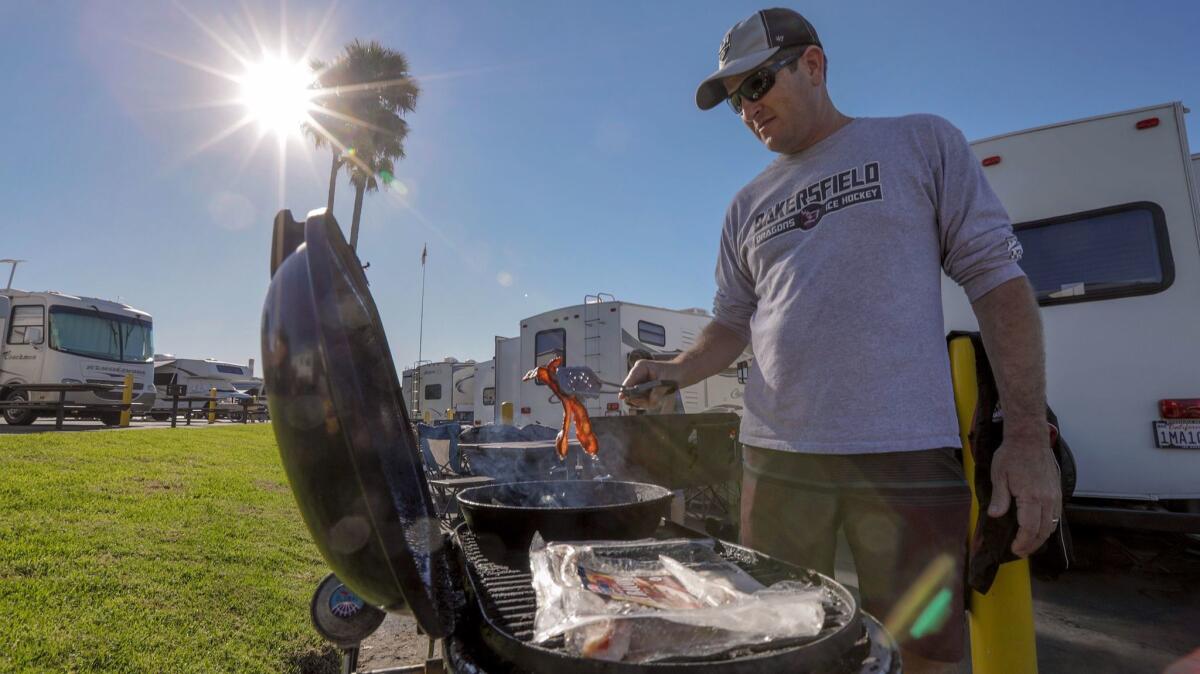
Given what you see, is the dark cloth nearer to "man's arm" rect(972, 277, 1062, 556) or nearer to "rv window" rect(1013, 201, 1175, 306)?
"man's arm" rect(972, 277, 1062, 556)

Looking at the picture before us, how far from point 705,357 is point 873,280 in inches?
27.1

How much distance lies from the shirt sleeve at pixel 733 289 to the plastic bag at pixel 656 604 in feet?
3.53

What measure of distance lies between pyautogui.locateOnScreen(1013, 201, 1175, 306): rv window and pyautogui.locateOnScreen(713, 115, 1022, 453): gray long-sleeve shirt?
14.3 feet

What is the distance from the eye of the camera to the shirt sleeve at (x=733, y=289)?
78.8 inches

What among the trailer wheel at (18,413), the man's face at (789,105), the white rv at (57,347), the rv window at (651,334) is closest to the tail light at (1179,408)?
the man's face at (789,105)

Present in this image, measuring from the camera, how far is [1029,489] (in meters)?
1.27

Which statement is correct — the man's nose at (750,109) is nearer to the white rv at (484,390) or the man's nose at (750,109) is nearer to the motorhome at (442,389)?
the white rv at (484,390)

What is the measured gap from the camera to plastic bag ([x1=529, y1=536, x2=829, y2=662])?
0.72 meters

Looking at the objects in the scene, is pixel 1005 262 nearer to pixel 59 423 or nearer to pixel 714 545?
pixel 714 545

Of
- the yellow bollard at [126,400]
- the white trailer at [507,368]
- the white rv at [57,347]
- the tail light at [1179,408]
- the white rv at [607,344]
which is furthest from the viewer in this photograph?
the white trailer at [507,368]

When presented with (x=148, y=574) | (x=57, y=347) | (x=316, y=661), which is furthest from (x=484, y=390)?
(x=316, y=661)

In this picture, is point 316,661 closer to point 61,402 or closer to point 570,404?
point 570,404

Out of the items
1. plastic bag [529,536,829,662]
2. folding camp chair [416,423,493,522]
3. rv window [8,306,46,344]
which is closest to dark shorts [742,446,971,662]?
plastic bag [529,536,829,662]

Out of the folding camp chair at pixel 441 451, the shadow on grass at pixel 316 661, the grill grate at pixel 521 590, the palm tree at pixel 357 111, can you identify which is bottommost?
the shadow on grass at pixel 316 661
